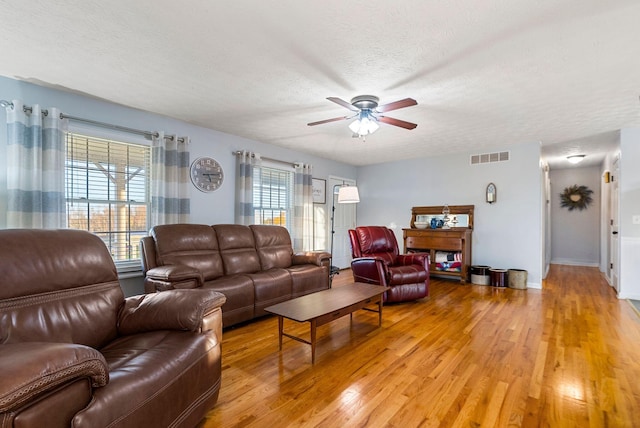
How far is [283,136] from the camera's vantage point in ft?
15.3

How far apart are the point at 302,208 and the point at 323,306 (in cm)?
297

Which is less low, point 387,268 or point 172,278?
point 172,278

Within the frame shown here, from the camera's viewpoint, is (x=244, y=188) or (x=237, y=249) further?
(x=244, y=188)

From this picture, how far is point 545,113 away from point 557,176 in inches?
201

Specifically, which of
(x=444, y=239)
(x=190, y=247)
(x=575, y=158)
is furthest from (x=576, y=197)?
(x=190, y=247)

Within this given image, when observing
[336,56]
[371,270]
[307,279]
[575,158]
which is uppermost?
[336,56]

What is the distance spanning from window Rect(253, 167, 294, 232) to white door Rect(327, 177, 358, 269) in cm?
118

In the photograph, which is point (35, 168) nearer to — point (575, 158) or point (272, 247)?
point (272, 247)

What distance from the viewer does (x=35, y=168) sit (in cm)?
284

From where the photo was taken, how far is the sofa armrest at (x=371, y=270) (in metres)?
3.90

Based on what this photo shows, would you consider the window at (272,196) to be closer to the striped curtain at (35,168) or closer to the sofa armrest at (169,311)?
the striped curtain at (35,168)

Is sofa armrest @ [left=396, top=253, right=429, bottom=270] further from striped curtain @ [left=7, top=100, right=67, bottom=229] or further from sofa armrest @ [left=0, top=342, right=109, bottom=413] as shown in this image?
striped curtain @ [left=7, top=100, right=67, bottom=229]

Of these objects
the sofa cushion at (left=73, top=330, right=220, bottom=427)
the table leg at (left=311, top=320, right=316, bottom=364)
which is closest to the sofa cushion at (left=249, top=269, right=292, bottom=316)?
the table leg at (left=311, top=320, right=316, bottom=364)

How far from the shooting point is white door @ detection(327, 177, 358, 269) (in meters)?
6.52
